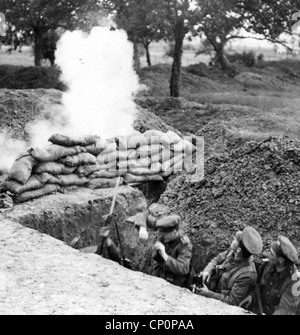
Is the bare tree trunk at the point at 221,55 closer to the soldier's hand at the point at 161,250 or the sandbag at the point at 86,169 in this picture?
the sandbag at the point at 86,169

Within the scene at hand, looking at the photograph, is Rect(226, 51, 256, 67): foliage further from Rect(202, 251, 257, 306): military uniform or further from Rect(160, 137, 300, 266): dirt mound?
Rect(202, 251, 257, 306): military uniform

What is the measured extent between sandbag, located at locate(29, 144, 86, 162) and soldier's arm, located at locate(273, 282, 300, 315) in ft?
13.9

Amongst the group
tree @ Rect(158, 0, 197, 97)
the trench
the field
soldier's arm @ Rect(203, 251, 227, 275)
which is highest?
tree @ Rect(158, 0, 197, 97)

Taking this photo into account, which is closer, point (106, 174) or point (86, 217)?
point (86, 217)

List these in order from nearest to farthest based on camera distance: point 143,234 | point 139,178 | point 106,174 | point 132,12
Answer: point 143,234 < point 106,174 < point 139,178 < point 132,12

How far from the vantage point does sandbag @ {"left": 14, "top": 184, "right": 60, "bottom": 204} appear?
24.7 feet

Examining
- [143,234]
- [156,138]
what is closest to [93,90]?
[156,138]

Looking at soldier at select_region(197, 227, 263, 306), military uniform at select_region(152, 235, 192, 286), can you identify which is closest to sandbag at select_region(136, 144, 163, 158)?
military uniform at select_region(152, 235, 192, 286)

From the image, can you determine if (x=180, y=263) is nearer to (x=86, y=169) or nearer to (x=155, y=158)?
(x=86, y=169)

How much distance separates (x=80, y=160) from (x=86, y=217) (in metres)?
0.96

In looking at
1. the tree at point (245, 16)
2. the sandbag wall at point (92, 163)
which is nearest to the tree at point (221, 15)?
the tree at point (245, 16)

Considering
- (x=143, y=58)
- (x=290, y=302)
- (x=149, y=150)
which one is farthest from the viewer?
(x=143, y=58)

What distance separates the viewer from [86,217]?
7.87 m

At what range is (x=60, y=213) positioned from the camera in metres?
7.47
